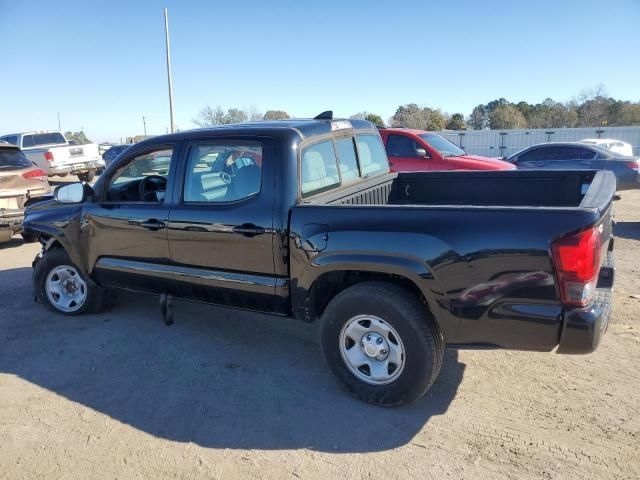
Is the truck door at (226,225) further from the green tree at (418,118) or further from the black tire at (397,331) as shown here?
the green tree at (418,118)

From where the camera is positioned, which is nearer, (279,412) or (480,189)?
(279,412)

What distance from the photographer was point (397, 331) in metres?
3.01

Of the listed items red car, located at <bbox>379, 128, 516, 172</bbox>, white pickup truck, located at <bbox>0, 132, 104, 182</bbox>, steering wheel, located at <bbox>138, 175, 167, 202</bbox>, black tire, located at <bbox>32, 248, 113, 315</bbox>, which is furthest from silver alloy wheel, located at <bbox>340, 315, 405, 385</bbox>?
white pickup truck, located at <bbox>0, 132, 104, 182</bbox>

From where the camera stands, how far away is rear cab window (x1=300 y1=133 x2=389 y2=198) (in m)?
3.54

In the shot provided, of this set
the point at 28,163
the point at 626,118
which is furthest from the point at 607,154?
the point at 626,118

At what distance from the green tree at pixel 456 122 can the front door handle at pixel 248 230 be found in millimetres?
50790

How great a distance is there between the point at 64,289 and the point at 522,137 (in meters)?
24.8

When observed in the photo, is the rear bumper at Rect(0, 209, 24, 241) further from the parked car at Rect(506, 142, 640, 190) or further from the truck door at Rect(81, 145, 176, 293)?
the parked car at Rect(506, 142, 640, 190)

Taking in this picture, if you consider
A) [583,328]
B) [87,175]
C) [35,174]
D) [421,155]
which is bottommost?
[583,328]

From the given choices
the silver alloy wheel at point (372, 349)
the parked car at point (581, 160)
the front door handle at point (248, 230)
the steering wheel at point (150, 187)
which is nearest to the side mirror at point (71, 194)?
the steering wheel at point (150, 187)

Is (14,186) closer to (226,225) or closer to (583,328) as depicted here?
(226,225)

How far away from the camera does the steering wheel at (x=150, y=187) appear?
4.42 metres

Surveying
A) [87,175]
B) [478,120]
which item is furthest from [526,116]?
[87,175]

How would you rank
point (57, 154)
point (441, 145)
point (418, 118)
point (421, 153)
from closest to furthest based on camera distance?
1. point (421, 153)
2. point (441, 145)
3. point (57, 154)
4. point (418, 118)
